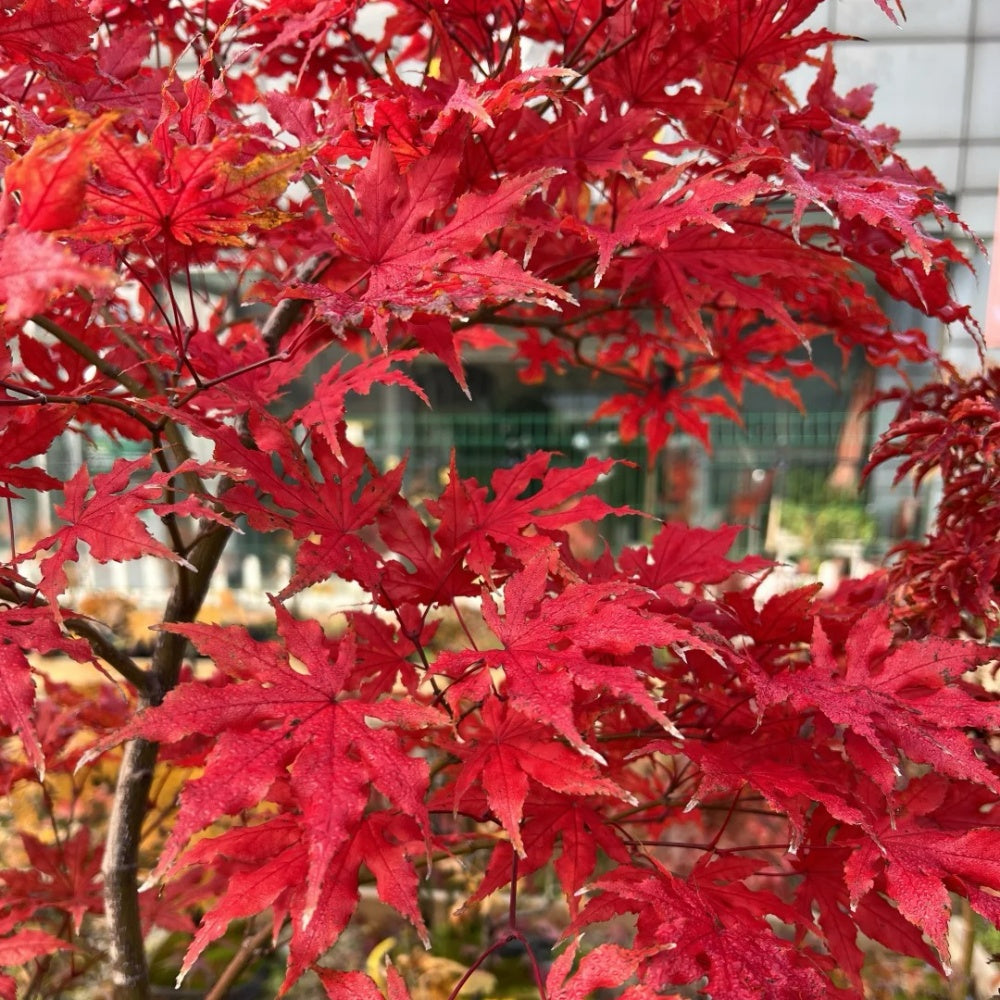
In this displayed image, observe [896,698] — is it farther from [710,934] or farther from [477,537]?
[477,537]

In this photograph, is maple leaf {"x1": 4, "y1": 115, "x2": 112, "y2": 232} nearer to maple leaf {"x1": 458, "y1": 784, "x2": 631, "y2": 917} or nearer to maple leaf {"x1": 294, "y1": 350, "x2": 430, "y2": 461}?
maple leaf {"x1": 294, "y1": 350, "x2": 430, "y2": 461}

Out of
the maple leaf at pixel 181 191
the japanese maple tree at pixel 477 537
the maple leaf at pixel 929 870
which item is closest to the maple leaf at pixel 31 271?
the japanese maple tree at pixel 477 537

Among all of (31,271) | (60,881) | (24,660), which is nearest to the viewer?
(31,271)

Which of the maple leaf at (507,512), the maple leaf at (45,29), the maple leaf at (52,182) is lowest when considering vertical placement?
the maple leaf at (507,512)

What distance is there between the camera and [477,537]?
626 mm

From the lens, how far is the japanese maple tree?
0.45 metres

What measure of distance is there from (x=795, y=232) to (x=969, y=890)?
1.45ft

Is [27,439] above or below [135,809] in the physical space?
above

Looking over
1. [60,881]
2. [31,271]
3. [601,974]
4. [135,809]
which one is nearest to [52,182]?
[31,271]

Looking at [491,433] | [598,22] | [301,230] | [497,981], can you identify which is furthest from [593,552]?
[598,22]

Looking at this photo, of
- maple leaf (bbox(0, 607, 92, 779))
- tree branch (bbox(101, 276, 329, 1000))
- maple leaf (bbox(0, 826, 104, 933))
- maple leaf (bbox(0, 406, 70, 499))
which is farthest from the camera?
maple leaf (bbox(0, 826, 104, 933))

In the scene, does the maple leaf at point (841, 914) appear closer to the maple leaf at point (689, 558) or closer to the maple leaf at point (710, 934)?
the maple leaf at point (710, 934)

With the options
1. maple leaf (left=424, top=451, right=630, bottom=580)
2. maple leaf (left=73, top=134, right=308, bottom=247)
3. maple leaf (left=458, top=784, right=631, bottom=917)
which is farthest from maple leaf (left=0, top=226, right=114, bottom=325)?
maple leaf (left=458, top=784, right=631, bottom=917)

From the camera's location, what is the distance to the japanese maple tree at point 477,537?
1.47 ft
